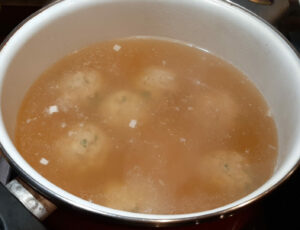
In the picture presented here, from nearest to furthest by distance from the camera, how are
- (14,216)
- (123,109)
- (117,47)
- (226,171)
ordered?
(14,216), (226,171), (123,109), (117,47)

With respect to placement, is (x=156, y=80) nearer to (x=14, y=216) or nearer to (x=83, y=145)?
(x=83, y=145)

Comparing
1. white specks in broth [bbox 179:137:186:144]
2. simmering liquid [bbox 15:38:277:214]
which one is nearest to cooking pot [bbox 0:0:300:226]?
simmering liquid [bbox 15:38:277:214]

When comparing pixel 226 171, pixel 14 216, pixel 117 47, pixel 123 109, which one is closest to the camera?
pixel 14 216

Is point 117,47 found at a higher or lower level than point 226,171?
higher

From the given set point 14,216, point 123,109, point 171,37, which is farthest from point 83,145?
point 171,37

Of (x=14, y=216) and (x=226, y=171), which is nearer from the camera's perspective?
(x=14, y=216)

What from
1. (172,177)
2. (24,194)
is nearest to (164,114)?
(172,177)
